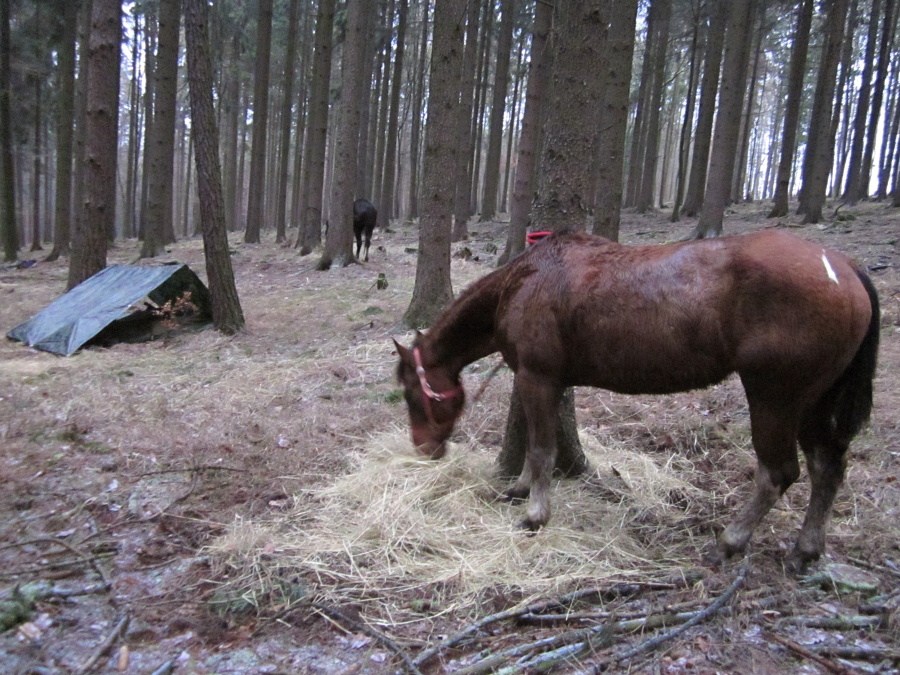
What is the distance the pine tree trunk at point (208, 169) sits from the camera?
328 inches

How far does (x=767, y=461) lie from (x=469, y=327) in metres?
1.94

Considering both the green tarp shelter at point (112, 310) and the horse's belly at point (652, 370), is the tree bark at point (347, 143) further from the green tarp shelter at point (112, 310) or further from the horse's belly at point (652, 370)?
the horse's belly at point (652, 370)

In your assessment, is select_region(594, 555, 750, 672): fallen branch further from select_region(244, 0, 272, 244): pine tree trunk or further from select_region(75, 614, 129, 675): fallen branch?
select_region(244, 0, 272, 244): pine tree trunk

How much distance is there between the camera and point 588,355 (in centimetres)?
370

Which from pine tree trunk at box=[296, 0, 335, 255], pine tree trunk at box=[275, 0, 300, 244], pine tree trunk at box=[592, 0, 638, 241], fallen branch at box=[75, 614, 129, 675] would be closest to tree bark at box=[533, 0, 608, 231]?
fallen branch at box=[75, 614, 129, 675]

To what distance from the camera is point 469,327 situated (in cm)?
434

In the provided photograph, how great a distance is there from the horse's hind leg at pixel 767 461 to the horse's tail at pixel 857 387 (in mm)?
Result: 345

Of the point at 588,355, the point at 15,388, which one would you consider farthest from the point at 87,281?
the point at 588,355

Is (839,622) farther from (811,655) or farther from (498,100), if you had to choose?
(498,100)

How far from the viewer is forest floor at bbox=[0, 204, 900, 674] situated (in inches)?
112

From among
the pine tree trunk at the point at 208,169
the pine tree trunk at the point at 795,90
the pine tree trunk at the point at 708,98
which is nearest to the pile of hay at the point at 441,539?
the pine tree trunk at the point at 208,169

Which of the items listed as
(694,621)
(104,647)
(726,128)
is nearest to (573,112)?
(694,621)

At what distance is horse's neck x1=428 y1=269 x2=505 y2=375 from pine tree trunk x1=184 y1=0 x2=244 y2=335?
5.39m

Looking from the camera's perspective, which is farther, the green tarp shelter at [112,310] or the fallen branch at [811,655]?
the green tarp shelter at [112,310]
